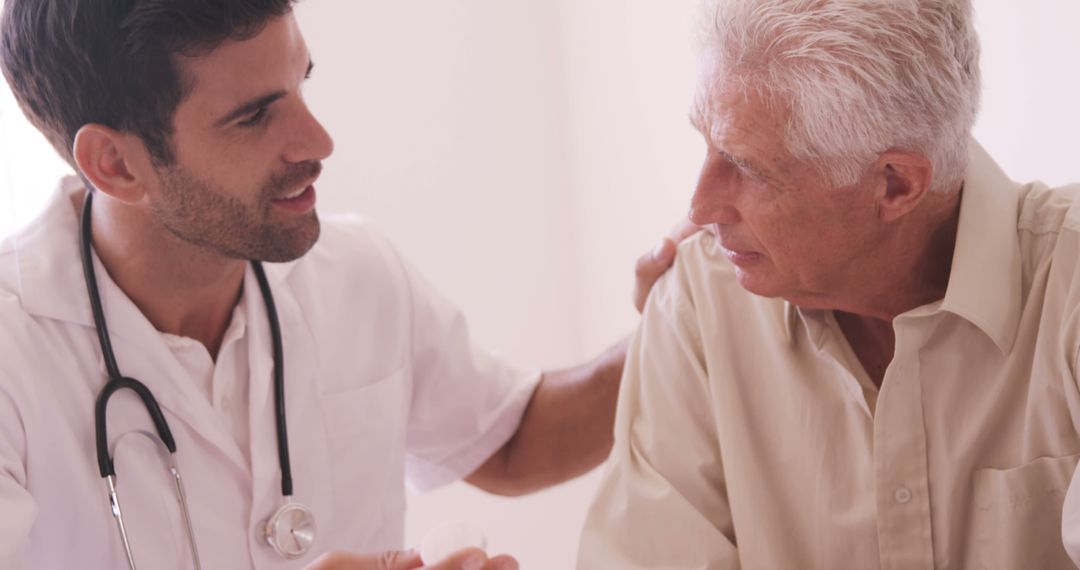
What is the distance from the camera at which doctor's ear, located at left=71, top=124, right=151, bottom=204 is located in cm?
165

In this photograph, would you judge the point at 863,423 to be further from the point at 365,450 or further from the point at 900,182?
the point at 365,450

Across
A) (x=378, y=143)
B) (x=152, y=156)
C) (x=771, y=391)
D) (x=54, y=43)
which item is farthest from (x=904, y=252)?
(x=378, y=143)

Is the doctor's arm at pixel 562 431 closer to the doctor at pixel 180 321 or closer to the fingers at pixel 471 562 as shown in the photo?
the doctor at pixel 180 321

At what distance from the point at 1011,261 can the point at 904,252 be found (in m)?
0.12

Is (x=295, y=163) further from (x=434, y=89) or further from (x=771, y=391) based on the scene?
(x=434, y=89)

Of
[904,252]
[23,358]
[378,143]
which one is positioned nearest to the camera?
[904,252]

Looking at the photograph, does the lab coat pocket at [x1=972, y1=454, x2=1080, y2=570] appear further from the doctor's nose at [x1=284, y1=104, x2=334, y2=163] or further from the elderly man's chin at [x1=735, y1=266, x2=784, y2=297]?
the doctor's nose at [x1=284, y1=104, x2=334, y2=163]

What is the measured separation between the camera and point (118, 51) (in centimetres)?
159

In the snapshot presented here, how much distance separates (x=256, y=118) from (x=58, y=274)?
1.16ft

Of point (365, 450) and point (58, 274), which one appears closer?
point (58, 274)

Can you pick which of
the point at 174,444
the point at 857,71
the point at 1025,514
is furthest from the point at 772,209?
the point at 174,444

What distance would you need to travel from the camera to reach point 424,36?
280 centimetres

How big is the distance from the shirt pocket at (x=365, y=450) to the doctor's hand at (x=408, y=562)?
385 mm

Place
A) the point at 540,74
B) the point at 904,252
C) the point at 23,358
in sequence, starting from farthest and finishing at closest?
the point at 540,74 → the point at 23,358 → the point at 904,252
